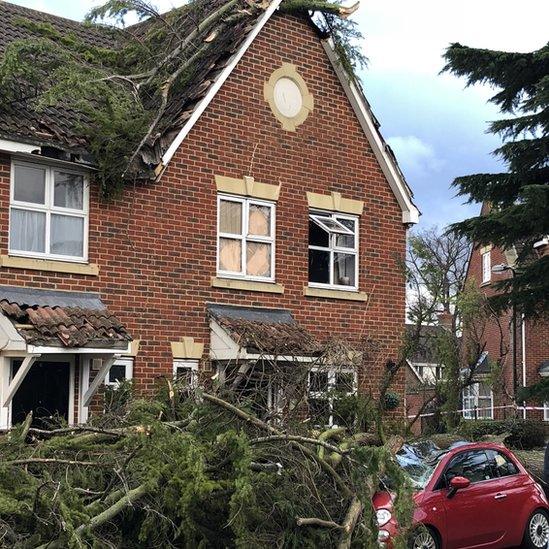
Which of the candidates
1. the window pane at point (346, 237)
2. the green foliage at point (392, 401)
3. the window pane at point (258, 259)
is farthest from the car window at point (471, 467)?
the window pane at point (346, 237)

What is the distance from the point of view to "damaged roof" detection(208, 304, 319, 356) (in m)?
15.0

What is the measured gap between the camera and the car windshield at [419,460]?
453 inches

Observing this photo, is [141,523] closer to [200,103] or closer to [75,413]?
[75,413]

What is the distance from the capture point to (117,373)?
15.1 m

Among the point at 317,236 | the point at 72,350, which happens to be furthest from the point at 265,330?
the point at 72,350

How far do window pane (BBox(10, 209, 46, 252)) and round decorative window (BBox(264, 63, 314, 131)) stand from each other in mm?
5120

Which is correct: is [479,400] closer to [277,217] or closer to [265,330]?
[277,217]

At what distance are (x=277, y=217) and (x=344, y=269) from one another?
186 centimetres

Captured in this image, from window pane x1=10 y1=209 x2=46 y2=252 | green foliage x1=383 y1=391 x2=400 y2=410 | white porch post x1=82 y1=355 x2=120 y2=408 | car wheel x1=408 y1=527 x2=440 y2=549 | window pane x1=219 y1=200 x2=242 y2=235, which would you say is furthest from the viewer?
green foliage x1=383 y1=391 x2=400 y2=410

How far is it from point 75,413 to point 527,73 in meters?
11.5

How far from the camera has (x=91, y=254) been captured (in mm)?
14875

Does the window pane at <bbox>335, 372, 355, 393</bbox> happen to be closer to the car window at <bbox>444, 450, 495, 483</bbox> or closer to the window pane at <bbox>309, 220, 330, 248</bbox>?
the car window at <bbox>444, 450, 495, 483</bbox>

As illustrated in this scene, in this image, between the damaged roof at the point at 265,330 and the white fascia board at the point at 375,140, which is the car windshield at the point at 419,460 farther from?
the white fascia board at the point at 375,140

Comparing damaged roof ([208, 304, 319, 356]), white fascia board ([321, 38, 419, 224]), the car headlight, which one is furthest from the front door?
white fascia board ([321, 38, 419, 224])
